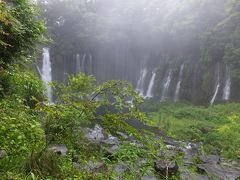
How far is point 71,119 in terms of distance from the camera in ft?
17.4

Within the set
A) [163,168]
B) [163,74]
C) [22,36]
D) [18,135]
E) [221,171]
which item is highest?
[22,36]

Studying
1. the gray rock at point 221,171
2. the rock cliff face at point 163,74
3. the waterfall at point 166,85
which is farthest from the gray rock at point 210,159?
the waterfall at point 166,85

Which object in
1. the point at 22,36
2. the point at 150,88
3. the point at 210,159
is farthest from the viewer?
the point at 150,88

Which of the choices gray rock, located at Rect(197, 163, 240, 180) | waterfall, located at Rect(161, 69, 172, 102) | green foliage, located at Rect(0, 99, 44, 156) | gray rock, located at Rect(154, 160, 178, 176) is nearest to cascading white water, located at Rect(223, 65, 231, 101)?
waterfall, located at Rect(161, 69, 172, 102)

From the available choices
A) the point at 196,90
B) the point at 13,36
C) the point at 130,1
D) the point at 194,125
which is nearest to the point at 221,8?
the point at 196,90

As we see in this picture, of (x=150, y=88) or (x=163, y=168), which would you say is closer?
(x=163, y=168)

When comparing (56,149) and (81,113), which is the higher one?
(81,113)

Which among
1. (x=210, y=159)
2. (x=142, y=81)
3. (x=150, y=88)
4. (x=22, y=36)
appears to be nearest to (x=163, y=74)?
(x=150, y=88)

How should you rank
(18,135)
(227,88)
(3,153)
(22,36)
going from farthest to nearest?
(227,88), (22,36), (3,153), (18,135)

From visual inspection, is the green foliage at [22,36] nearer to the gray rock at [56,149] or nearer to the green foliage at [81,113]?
the gray rock at [56,149]

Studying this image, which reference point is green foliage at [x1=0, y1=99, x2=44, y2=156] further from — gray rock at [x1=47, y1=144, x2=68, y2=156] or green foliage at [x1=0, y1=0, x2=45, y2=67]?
green foliage at [x1=0, y1=0, x2=45, y2=67]

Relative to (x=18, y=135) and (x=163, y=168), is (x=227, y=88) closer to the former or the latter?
(x=163, y=168)

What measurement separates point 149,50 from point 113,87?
46.1m

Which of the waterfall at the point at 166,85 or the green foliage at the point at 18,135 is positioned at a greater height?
the green foliage at the point at 18,135
